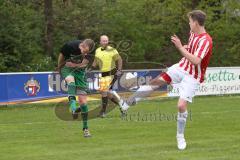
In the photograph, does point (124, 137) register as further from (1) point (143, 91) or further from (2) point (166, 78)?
(2) point (166, 78)

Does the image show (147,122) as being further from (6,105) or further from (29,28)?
(29,28)

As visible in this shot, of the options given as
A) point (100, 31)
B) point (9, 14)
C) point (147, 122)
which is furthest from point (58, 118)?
point (100, 31)

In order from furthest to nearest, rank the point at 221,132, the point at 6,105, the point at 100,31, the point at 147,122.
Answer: the point at 100,31, the point at 6,105, the point at 147,122, the point at 221,132

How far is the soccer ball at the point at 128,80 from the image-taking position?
2109 centimetres

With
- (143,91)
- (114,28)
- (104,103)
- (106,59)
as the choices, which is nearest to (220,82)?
(114,28)

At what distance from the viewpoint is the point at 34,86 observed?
20.0 meters

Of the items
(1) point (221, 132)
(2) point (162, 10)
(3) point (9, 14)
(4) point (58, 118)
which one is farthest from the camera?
(2) point (162, 10)

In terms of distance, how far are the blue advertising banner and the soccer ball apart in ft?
0.61

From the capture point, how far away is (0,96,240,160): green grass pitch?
29.7ft

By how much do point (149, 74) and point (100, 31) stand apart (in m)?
6.42

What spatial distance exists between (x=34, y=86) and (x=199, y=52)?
11.6 meters

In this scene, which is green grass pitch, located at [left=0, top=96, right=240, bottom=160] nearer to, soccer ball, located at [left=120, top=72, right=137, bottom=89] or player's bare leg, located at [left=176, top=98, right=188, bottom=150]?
player's bare leg, located at [left=176, top=98, right=188, bottom=150]

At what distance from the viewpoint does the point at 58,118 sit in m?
15.2

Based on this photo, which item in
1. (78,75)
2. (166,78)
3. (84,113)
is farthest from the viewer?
(78,75)
